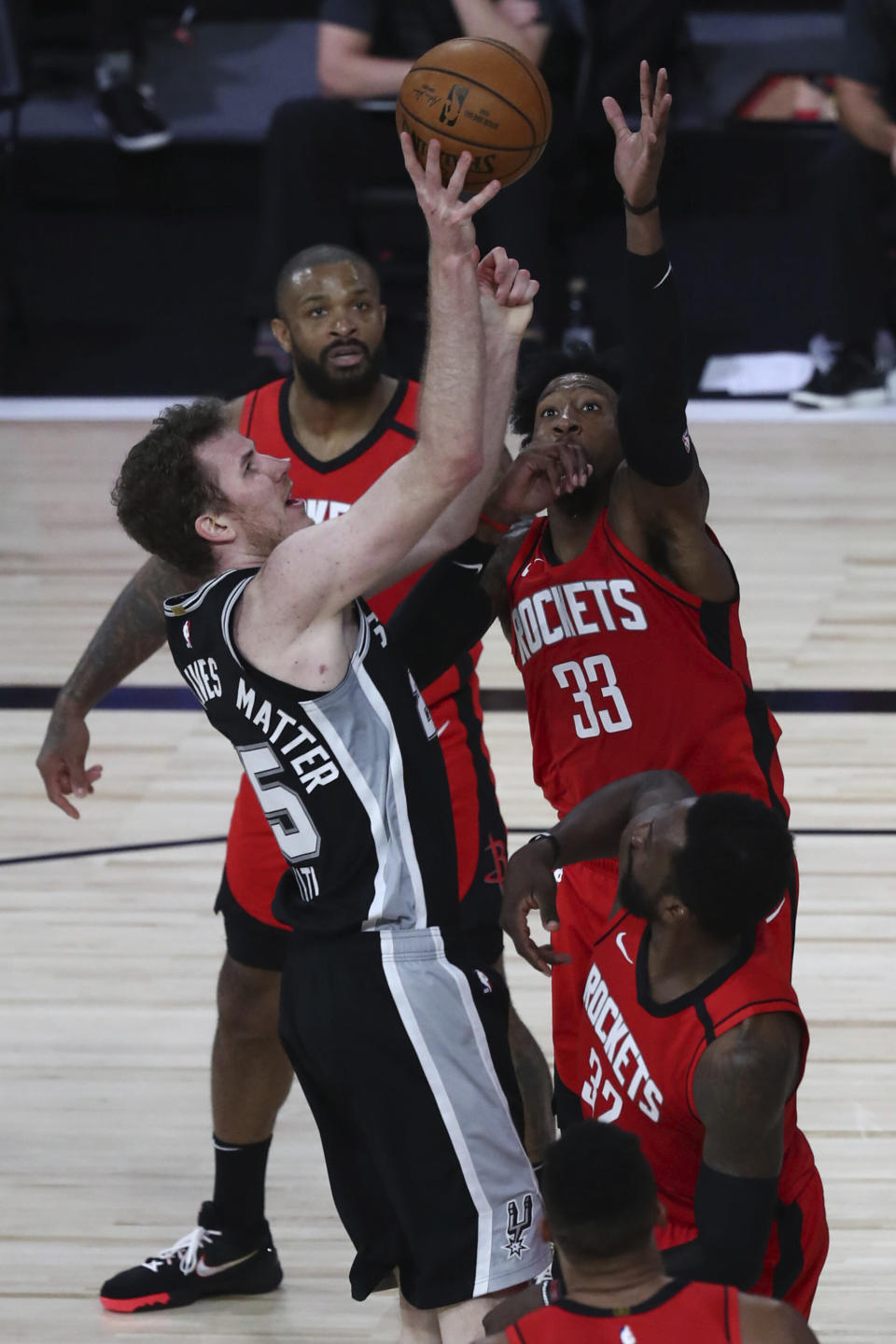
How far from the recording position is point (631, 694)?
340 cm

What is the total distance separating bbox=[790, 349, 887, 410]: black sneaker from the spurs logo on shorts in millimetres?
7657

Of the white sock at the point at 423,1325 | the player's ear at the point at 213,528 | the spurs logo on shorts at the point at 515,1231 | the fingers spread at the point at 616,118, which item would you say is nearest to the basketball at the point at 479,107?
the fingers spread at the point at 616,118

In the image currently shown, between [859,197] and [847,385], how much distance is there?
0.97m

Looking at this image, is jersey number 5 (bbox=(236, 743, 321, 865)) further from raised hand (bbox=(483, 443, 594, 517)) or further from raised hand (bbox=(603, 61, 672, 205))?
raised hand (bbox=(603, 61, 672, 205))

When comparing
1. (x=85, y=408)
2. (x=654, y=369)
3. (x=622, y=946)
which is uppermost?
(x=654, y=369)

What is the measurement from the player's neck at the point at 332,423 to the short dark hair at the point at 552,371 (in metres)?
0.40

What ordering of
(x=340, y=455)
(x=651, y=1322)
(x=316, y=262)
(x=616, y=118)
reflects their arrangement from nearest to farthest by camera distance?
(x=651, y=1322) → (x=616, y=118) → (x=340, y=455) → (x=316, y=262)

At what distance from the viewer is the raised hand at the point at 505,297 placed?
3051 mm

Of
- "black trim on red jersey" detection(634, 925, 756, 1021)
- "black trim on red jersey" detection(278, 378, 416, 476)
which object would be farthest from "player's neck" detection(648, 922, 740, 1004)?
"black trim on red jersey" detection(278, 378, 416, 476)

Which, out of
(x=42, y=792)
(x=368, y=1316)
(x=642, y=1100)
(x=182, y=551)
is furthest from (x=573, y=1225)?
(x=42, y=792)

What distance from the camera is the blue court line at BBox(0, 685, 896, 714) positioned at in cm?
634

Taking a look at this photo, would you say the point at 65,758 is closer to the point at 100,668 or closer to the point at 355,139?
the point at 100,668

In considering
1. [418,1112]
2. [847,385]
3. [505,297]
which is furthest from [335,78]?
[418,1112]

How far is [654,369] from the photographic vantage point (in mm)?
3053
